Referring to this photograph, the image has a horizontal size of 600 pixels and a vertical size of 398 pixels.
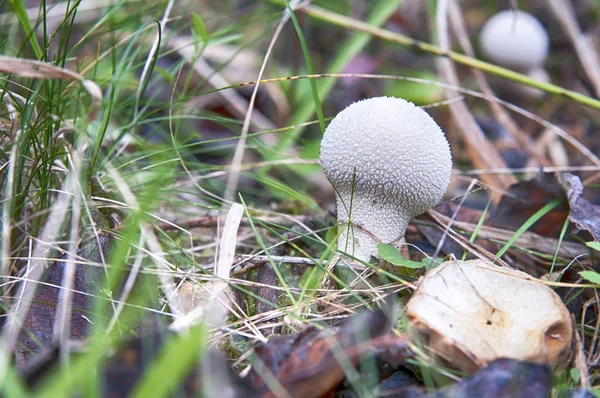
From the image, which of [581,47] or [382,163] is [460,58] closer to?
[382,163]

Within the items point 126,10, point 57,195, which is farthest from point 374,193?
point 126,10

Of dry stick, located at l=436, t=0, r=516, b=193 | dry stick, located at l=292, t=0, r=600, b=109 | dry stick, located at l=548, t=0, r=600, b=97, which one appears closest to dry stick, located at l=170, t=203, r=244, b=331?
dry stick, located at l=292, t=0, r=600, b=109

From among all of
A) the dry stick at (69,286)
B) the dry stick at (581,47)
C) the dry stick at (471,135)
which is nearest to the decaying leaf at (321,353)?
the dry stick at (69,286)

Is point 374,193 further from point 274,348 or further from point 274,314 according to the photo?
point 274,348

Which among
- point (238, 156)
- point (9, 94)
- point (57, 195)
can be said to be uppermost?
point (9, 94)

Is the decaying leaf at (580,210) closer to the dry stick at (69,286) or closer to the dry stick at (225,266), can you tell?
the dry stick at (225,266)

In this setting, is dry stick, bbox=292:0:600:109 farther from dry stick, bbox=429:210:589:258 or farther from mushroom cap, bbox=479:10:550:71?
mushroom cap, bbox=479:10:550:71
